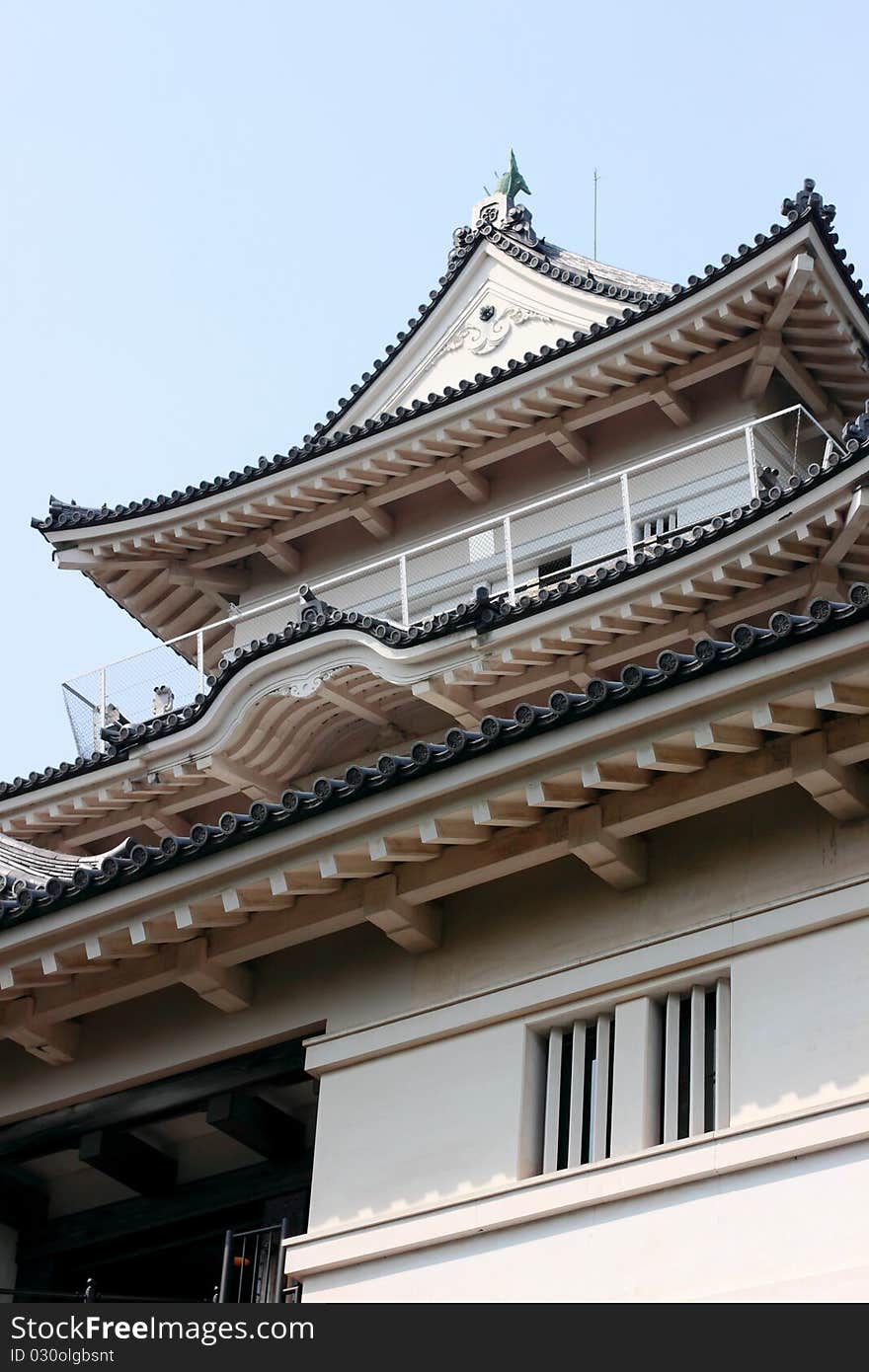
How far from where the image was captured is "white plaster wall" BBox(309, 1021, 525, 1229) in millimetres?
10734

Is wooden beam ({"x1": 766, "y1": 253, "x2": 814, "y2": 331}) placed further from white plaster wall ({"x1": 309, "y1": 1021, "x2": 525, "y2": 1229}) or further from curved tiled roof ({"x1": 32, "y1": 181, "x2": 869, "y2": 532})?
white plaster wall ({"x1": 309, "y1": 1021, "x2": 525, "y2": 1229})

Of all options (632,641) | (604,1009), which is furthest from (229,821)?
(632,641)

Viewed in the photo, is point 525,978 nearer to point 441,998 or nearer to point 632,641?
point 441,998

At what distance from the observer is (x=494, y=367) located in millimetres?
21188

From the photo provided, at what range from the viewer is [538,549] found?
20422 millimetres

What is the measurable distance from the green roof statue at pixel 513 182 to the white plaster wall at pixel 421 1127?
16874 millimetres

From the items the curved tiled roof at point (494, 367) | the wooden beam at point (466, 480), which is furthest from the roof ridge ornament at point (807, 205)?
the wooden beam at point (466, 480)

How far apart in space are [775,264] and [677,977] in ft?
31.9

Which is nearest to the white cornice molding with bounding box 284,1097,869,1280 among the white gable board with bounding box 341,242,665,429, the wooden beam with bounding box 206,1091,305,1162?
the wooden beam with bounding box 206,1091,305,1162

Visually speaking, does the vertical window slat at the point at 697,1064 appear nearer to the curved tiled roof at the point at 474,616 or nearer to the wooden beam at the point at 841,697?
the wooden beam at the point at 841,697

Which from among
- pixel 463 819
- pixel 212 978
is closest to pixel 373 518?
pixel 212 978

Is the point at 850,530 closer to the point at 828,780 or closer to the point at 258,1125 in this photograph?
the point at 828,780

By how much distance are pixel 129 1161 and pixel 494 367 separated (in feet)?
34.9

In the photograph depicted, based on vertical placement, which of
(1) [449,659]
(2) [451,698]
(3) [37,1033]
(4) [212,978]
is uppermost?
(1) [449,659]
